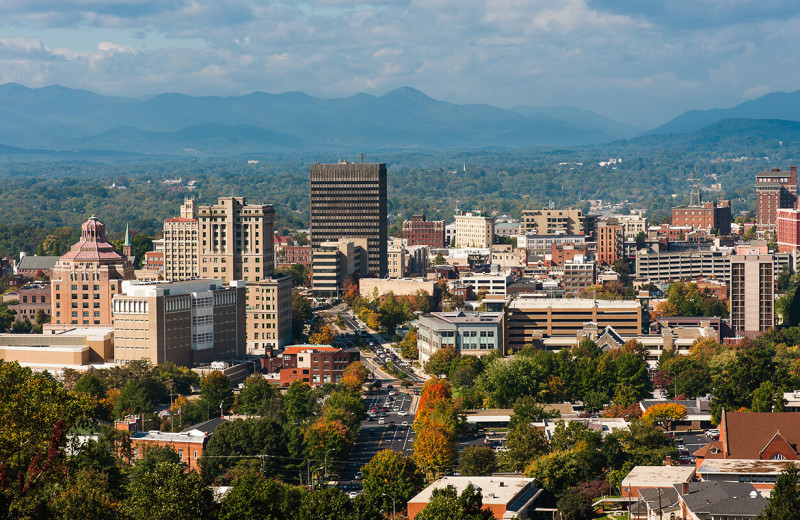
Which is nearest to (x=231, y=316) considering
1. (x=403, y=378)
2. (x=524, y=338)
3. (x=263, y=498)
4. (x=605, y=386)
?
(x=403, y=378)

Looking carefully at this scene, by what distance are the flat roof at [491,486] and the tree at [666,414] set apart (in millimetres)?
20266

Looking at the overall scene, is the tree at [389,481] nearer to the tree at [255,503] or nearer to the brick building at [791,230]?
the tree at [255,503]

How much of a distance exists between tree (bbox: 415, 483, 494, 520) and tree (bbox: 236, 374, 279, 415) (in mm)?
39375

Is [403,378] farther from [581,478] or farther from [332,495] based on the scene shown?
[332,495]

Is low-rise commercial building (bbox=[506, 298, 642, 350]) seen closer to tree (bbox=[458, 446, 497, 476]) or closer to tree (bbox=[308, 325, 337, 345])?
tree (bbox=[308, 325, 337, 345])

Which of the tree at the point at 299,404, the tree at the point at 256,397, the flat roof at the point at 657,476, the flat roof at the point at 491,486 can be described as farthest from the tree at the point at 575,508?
the tree at the point at 256,397

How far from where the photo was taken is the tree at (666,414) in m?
91.9

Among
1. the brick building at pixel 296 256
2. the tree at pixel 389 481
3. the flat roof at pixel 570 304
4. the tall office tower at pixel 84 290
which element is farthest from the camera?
the brick building at pixel 296 256

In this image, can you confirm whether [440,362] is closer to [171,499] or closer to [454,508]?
[454,508]

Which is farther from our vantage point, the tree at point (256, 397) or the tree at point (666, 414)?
the tree at point (256, 397)

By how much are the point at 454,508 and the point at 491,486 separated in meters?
15.8

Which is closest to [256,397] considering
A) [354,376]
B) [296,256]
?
[354,376]

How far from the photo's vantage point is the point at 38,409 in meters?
54.1

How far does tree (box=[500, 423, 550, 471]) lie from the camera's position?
7912 cm
